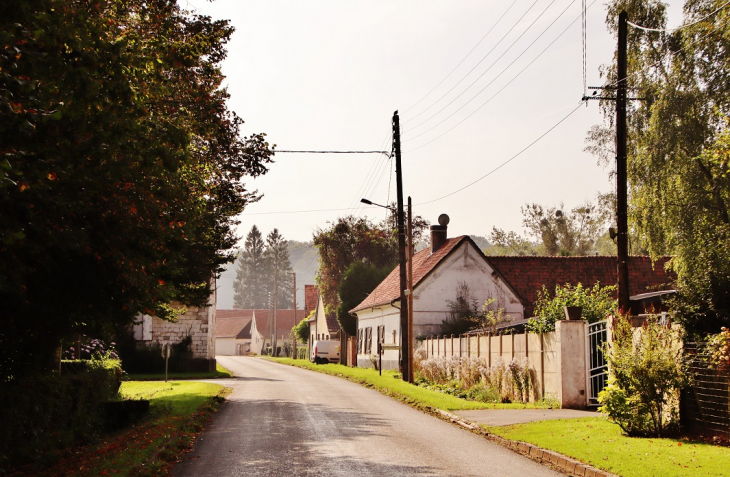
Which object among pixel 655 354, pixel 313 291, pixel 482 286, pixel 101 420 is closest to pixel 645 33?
pixel 482 286

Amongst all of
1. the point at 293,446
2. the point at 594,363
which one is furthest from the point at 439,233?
the point at 293,446

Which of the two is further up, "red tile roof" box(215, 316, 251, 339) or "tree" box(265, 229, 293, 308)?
"tree" box(265, 229, 293, 308)

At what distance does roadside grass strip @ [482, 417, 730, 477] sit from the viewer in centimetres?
981

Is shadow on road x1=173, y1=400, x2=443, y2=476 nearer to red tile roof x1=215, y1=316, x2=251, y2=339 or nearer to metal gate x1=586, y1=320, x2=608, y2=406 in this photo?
metal gate x1=586, y1=320, x2=608, y2=406

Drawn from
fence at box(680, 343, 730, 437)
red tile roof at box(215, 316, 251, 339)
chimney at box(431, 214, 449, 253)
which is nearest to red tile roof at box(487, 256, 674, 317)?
chimney at box(431, 214, 449, 253)

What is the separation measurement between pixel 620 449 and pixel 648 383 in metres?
1.94

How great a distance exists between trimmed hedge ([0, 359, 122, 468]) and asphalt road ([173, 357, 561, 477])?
7.69ft

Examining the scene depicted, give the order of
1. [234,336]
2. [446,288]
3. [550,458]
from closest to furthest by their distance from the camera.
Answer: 1. [550,458]
2. [446,288]
3. [234,336]

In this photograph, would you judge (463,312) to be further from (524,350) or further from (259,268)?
(259,268)

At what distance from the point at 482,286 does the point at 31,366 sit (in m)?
28.9

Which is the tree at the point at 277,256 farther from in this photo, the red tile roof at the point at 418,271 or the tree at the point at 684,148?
the tree at the point at 684,148

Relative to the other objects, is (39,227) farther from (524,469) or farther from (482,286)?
(482,286)

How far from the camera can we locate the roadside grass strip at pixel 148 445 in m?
10.4

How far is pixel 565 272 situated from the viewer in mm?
42500
